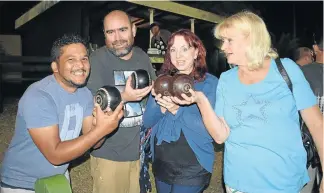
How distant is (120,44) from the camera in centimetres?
353

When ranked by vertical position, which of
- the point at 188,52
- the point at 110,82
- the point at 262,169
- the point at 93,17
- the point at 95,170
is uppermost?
the point at 93,17

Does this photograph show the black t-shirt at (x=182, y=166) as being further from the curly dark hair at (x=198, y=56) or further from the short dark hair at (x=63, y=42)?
the short dark hair at (x=63, y=42)

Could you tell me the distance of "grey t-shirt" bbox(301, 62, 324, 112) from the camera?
4.88 meters

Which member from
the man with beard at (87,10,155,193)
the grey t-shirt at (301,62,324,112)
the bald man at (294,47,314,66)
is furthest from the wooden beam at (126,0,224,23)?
the man with beard at (87,10,155,193)

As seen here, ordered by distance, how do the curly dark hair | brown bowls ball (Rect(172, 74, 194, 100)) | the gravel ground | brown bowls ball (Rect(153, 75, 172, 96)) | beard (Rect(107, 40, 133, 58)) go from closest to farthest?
brown bowls ball (Rect(172, 74, 194, 100))
brown bowls ball (Rect(153, 75, 172, 96))
the curly dark hair
beard (Rect(107, 40, 133, 58))
the gravel ground

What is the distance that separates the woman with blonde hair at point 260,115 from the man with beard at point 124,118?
1066 millimetres

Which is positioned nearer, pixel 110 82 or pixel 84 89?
pixel 84 89

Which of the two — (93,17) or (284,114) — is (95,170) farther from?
(93,17)

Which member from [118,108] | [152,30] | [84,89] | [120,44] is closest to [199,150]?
[118,108]

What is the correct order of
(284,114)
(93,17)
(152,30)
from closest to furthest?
1. (284,114)
2. (152,30)
3. (93,17)

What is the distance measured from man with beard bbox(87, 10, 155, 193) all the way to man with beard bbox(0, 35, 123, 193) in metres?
0.51

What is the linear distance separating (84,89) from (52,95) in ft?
1.24

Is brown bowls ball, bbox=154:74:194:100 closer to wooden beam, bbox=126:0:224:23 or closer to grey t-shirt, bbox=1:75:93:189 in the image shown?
grey t-shirt, bbox=1:75:93:189

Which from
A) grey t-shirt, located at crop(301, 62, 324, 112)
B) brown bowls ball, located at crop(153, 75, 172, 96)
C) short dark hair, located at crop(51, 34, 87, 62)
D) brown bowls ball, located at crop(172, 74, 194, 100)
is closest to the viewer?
brown bowls ball, located at crop(172, 74, 194, 100)
